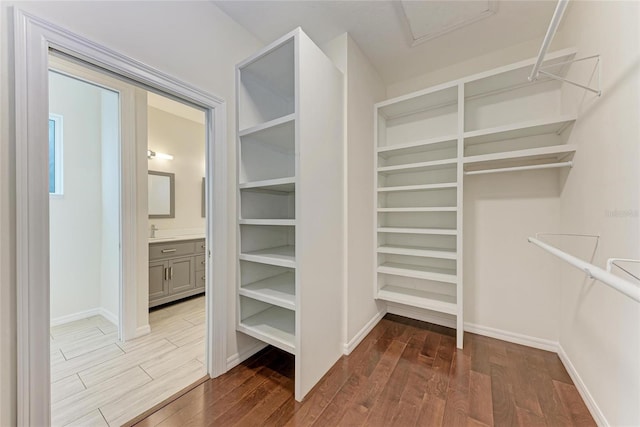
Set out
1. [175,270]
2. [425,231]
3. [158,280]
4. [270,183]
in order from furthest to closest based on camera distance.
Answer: [175,270], [158,280], [425,231], [270,183]

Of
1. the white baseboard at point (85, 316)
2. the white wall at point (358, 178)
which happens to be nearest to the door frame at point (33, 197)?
the white wall at point (358, 178)

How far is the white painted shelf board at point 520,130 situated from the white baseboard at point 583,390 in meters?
1.77

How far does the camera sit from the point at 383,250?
2525 millimetres

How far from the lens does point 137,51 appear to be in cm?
138

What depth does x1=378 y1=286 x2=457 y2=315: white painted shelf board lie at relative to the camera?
2.22 m

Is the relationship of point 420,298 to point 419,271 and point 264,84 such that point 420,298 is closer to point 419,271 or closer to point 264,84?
point 419,271

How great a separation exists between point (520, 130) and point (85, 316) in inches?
190

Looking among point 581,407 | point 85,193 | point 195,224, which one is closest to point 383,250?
point 581,407

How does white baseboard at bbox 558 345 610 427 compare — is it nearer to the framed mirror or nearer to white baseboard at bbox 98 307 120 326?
white baseboard at bbox 98 307 120 326

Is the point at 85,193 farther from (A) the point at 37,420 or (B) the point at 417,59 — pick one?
(B) the point at 417,59

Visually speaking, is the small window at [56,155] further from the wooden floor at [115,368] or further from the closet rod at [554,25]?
the closet rod at [554,25]

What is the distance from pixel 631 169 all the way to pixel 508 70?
1.20 metres

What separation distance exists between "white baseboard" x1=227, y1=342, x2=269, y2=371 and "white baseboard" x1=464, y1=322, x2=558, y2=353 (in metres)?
2.03

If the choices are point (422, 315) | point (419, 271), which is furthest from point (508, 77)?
point (422, 315)
